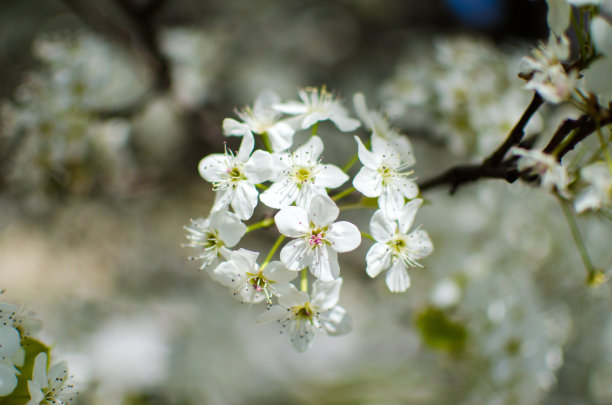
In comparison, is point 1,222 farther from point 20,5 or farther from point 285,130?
point 20,5

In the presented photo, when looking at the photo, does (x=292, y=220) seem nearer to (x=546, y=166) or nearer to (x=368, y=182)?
(x=368, y=182)

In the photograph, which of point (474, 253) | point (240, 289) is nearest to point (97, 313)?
point (240, 289)

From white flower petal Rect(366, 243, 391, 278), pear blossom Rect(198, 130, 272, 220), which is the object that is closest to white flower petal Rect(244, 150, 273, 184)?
pear blossom Rect(198, 130, 272, 220)

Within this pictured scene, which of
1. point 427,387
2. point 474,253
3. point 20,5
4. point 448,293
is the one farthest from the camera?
point 20,5

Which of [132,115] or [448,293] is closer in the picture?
[448,293]

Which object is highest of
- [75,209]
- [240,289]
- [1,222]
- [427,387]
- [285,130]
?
[75,209]

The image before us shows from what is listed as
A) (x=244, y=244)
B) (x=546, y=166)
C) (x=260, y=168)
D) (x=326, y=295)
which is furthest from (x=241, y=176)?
(x=244, y=244)

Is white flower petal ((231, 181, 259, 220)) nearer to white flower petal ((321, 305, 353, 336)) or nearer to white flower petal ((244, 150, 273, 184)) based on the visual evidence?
white flower petal ((244, 150, 273, 184))
